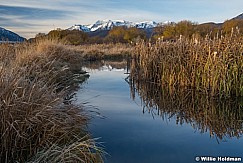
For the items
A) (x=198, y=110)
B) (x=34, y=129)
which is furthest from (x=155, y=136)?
(x=34, y=129)

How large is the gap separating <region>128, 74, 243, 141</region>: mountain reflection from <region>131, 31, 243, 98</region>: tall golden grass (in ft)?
0.91

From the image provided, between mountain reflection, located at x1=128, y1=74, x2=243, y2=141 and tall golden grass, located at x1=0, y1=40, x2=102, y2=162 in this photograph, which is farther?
mountain reflection, located at x1=128, y1=74, x2=243, y2=141

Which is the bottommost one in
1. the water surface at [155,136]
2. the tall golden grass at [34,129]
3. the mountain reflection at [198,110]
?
the water surface at [155,136]

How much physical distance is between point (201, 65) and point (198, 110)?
1.45 metres

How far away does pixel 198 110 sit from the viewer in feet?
20.7

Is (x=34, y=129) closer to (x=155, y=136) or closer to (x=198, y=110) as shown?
(x=155, y=136)

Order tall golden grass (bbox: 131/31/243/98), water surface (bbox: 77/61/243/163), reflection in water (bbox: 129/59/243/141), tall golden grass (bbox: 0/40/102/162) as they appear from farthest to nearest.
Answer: tall golden grass (bbox: 131/31/243/98) < reflection in water (bbox: 129/59/243/141) < water surface (bbox: 77/61/243/163) < tall golden grass (bbox: 0/40/102/162)

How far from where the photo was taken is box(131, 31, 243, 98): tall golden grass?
688cm

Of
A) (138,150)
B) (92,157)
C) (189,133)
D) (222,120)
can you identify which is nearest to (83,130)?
(138,150)

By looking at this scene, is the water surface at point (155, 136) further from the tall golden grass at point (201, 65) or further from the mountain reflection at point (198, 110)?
the tall golden grass at point (201, 65)

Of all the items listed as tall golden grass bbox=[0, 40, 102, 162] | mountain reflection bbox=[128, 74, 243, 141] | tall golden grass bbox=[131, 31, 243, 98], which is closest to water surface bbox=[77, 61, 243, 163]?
mountain reflection bbox=[128, 74, 243, 141]

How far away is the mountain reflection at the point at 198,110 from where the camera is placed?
5234 mm

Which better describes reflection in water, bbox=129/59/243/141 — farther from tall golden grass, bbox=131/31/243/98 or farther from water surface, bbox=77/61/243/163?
tall golden grass, bbox=131/31/243/98

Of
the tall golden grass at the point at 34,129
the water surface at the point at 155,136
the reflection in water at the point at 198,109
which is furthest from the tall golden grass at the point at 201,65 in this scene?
the tall golden grass at the point at 34,129
